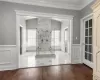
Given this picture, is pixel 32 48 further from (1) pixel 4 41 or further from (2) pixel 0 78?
(2) pixel 0 78

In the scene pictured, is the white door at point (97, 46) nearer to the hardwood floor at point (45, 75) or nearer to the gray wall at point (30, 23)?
the hardwood floor at point (45, 75)

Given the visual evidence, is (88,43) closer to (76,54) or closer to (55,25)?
(76,54)

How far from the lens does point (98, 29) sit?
191 cm

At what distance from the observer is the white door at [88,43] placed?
3.66 meters

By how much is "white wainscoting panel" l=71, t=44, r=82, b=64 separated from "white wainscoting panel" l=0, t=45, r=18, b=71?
2.66 meters

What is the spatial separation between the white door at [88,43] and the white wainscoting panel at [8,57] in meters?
3.12

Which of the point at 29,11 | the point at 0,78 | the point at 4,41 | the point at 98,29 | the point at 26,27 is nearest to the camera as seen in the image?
the point at 98,29

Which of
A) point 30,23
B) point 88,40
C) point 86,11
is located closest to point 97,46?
point 88,40

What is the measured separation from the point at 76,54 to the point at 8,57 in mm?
3120

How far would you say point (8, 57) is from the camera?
349cm

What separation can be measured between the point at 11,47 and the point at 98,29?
10.4 feet

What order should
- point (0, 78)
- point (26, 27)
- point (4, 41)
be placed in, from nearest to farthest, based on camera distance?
point (0, 78), point (4, 41), point (26, 27)

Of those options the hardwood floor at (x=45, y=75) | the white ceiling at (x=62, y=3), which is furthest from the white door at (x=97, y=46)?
the white ceiling at (x=62, y=3)

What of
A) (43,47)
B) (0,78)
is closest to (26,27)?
(43,47)
